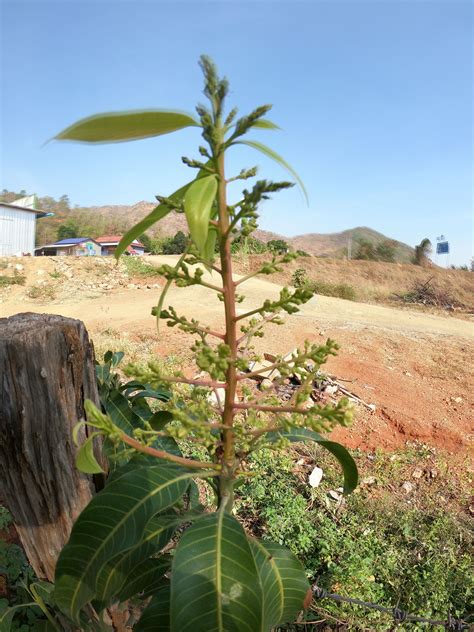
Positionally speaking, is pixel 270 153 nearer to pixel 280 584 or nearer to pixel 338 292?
pixel 280 584

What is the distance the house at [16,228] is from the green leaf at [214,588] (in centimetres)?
2222

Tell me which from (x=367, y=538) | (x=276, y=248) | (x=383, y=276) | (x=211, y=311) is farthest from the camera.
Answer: (x=383, y=276)

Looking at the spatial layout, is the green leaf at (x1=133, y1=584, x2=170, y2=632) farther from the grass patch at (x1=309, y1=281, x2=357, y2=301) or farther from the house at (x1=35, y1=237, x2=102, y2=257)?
the house at (x1=35, y1=237, x2=102, y2=257)

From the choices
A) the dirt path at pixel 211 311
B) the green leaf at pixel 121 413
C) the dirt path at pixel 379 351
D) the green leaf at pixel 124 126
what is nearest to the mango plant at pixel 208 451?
the green leaf at pixel 124 126

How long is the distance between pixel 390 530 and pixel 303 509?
0.51 metres

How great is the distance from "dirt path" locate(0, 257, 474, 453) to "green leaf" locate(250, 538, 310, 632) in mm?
2920

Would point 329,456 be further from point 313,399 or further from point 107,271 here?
point 107,271

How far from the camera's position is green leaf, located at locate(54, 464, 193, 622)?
975 millimetres

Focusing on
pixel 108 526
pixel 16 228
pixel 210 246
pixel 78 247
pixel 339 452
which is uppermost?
pixel 16 228

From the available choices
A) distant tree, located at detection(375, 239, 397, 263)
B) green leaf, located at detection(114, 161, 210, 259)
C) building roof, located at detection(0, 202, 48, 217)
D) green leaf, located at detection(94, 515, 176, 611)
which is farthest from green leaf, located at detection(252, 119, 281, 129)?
distant tree, located at detection(375, 239, 397, 263)

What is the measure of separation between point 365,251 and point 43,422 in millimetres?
27390

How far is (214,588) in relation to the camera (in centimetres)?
89

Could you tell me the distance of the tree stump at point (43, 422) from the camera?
1.18 metres

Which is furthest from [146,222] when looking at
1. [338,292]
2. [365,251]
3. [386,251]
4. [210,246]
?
[386,251]
